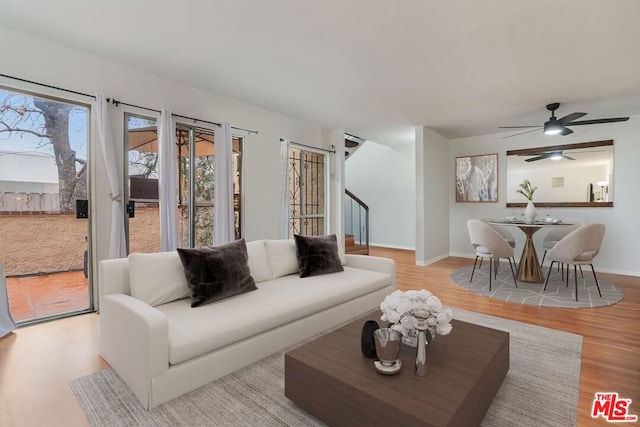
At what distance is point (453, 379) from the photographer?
136 centimetres

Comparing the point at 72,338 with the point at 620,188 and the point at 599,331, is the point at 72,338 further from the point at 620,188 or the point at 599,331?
the point at 620,188

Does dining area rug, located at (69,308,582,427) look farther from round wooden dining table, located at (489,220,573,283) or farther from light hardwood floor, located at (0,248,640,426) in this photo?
round wooden dining table, located at (489,220,573,283)

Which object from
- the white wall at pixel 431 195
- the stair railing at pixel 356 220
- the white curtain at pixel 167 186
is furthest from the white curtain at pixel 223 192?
the stair railing at pixel 356 220

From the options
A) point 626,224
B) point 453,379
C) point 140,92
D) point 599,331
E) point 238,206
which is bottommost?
point 599,331

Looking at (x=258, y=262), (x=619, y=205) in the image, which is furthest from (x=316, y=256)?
(x=619, y=205)

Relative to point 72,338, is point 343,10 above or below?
above

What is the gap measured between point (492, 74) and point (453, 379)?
3305 millimetres

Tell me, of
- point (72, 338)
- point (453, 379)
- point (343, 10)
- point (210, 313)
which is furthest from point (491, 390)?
point (72, 338)

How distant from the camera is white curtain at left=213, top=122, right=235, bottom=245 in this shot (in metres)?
4.06

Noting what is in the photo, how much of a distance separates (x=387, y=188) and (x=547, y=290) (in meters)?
4.48

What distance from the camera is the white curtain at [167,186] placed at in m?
3.51

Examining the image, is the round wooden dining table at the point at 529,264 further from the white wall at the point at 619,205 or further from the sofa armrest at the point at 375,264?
the sofa armrest at the point at 375,264

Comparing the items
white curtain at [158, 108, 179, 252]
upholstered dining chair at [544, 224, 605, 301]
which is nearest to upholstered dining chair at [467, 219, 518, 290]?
upholstered dining chair at [544, 224, 605, 301]

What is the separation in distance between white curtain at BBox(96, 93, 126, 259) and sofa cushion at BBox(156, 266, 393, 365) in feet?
4.96
